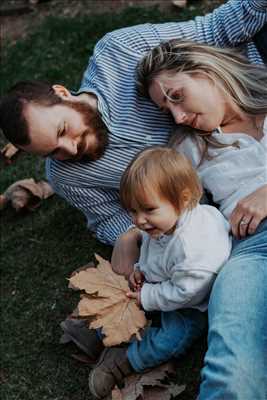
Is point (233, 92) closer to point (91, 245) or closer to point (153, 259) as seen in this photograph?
point (153, 259)

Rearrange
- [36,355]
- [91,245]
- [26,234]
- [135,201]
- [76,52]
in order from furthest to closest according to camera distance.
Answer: [76,52], [26,234], [91,245], [36,355], [135,201]

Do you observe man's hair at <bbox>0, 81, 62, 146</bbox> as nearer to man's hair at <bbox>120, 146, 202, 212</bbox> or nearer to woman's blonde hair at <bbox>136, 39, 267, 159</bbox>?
woman's blonde hair at <bbox>136, 39, 267, 159</bbox>

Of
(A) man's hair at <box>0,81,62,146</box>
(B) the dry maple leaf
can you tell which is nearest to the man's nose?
(A) man's hair at <box>0,81,62,146</box>

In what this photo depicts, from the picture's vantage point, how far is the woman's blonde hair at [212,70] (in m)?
2.54

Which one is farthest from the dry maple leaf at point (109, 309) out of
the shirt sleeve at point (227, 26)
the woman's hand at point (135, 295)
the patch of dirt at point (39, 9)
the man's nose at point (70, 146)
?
the patch of dirt at point (39, 9)

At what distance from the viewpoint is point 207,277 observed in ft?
7.54

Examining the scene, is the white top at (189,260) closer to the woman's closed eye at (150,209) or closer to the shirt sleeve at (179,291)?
the shirt sleeve at (179,291)

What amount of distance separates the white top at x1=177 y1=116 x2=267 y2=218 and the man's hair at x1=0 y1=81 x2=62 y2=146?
0.62m

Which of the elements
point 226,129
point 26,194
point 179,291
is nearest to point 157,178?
point 179,291

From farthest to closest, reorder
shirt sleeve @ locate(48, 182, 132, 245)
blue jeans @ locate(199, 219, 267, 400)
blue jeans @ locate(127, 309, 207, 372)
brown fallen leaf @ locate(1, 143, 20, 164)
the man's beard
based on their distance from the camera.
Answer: brown fallen leaf @ locate(1, 143, 20, 164)
shirt sleeve @ locate(48, 182, 132, 245)
the man's beard
blue jeans @ locate(127, 309, 207, 372)
blue jeans @ locate(199, 219, 267, 400)

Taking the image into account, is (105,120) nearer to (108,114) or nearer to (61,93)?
(108,114)

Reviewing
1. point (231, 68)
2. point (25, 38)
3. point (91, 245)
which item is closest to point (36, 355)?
point (91, 245)

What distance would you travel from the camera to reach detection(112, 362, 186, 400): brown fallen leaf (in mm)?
2459

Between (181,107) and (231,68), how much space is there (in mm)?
280
